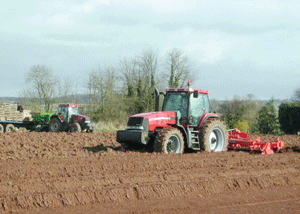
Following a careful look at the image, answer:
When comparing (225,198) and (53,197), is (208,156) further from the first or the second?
(53,197)

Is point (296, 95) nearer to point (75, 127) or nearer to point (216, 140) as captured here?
point (75, 127)

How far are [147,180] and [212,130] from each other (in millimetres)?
5202

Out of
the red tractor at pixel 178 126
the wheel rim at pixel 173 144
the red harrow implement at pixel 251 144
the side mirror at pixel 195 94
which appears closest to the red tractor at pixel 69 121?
the red harrow implement at pixel 251 144

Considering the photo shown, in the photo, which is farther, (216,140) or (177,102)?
(216,140)

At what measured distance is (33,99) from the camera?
40.7m

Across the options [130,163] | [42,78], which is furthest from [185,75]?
[130,163]

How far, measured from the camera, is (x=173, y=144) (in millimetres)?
11977

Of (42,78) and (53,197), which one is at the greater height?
(42,78)

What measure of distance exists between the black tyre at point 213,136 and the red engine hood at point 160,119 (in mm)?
1048

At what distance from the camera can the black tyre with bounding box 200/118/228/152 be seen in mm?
12461

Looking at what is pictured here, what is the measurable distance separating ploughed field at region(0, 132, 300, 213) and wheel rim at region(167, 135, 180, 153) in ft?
2.24

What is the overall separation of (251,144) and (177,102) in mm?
2766

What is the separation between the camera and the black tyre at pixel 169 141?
1148 cm

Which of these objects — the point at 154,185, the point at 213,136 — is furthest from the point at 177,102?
the point at 154,185
